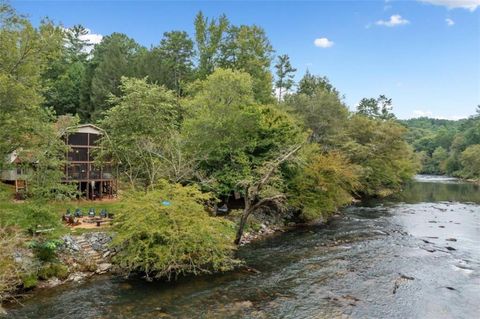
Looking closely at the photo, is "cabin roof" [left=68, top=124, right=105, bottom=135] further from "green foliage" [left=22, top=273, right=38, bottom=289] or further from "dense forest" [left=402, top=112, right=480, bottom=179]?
"dense forest" [left=402, top=112, right=480, bottom=179]

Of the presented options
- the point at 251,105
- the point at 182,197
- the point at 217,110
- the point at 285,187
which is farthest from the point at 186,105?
the point at 182,197

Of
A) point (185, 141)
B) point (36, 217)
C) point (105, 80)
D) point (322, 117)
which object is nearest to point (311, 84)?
point (322, 117)

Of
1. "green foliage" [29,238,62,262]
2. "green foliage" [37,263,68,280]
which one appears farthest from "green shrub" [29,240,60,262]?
"green foliage" [37,263,68,280]

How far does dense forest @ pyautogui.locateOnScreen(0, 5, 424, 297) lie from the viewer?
18672 millimetres

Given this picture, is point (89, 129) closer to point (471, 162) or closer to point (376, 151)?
point (376, 151)

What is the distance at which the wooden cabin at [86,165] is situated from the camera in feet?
100

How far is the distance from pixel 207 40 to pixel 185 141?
21.1 m

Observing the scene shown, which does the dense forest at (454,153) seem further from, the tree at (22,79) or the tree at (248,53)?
the tree at (22,79)

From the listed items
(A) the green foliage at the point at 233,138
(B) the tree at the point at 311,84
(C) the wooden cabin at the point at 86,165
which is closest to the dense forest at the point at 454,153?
(B) the tree at the point at 311,84

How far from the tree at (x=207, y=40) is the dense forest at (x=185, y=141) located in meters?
0.13

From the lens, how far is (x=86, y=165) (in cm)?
3155

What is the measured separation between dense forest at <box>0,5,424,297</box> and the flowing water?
1612 millimetres

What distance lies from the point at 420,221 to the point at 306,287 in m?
21.6

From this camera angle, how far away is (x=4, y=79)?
17938 millimetres
